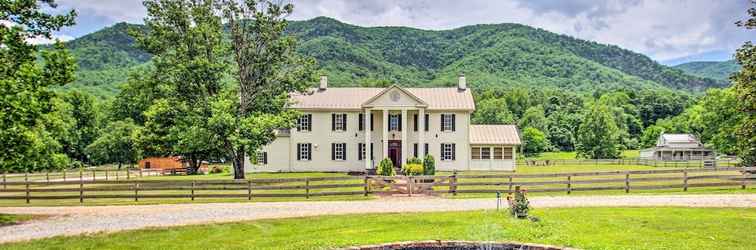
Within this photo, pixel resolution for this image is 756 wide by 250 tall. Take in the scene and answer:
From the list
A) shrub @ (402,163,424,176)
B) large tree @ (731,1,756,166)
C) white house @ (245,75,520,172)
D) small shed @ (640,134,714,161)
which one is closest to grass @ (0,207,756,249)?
large tree @ (731,1,756,166)

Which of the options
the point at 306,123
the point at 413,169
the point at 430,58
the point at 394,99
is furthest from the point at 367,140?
the point at 430,58

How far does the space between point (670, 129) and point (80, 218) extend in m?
101

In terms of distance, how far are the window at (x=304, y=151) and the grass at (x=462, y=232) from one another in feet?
77.1

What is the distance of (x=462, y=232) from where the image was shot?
12711mm

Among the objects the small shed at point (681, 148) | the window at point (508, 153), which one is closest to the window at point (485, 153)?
the window at point (508, 153)

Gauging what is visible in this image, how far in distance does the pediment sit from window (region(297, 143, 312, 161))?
524cm

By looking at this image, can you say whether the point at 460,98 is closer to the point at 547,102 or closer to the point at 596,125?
the point at 596,125

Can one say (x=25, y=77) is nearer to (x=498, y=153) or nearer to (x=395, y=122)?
(x=395, y=122)

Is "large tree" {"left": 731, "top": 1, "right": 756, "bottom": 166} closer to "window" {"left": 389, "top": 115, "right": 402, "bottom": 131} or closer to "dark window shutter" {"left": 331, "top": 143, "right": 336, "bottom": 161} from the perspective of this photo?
"window" {"left": 389, "top": 115, "right": 402, "bottom": 131}

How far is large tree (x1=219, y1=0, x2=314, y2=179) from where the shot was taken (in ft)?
100

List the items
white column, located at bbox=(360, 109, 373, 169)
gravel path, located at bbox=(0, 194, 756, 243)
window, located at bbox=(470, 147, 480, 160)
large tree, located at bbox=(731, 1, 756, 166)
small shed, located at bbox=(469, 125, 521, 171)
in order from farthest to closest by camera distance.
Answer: window, located at bbox=(470, 147, 480, 160) < small shed, located at bbox=(469, 125, 521, 171) < white column, located at bbox=(360, 109, 373, 169) < large tree, located at bbox=(731, 1, 756, 166) < gravel path, located at bbox=(0, 194, 756, 243)

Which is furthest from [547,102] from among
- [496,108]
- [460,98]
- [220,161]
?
[460,98]

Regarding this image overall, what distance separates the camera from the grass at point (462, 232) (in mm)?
11547

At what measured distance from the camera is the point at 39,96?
627 inches
